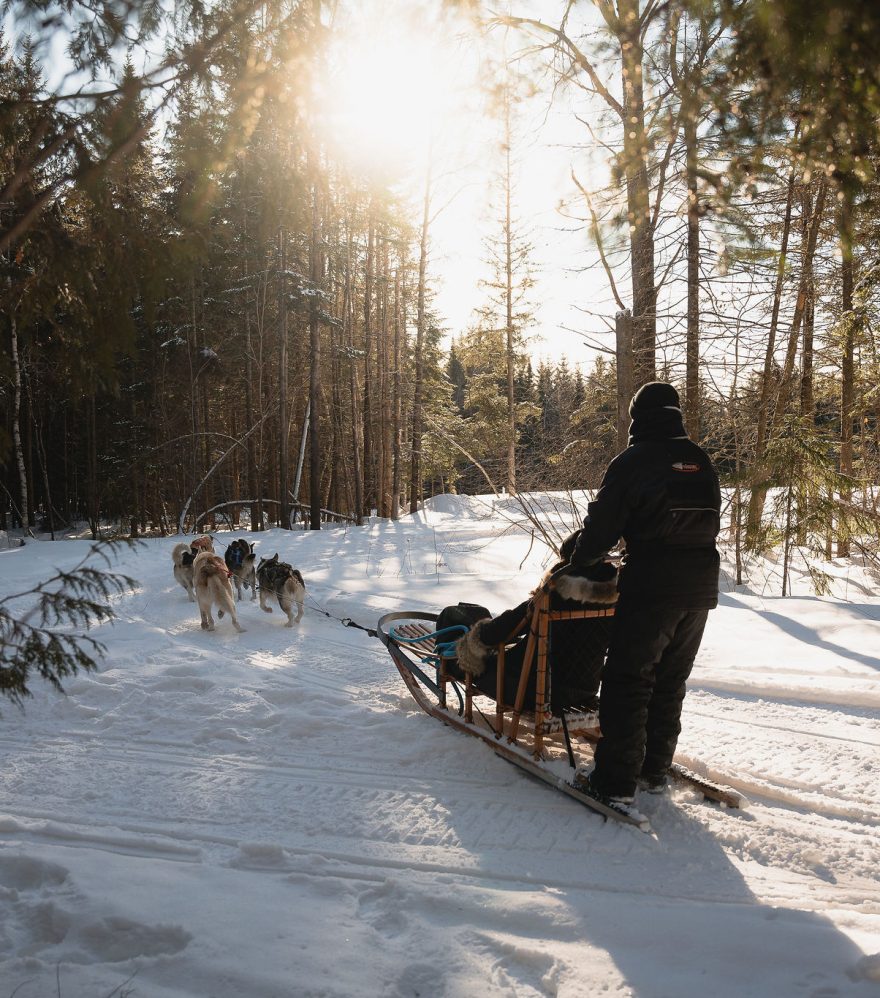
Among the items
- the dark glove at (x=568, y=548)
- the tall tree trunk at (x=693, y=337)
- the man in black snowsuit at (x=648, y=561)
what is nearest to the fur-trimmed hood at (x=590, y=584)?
the man in black snowsuit at (x=648, y=561)

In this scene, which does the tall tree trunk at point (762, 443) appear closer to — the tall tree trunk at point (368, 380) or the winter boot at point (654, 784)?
the winter boot at point (654, 784)

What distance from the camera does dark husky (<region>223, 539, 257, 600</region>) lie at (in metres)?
9.73

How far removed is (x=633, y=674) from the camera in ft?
10.9

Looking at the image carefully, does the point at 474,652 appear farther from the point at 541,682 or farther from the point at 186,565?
the point at 186,565

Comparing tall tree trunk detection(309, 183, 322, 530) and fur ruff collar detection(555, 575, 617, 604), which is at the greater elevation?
tall tree trunk detection(309, 183, 322, 530)

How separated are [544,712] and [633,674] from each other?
2.08 feet

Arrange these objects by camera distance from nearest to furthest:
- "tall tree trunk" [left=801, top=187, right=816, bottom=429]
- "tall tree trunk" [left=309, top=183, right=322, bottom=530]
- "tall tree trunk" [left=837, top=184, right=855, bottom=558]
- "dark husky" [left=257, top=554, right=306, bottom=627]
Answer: "dark husky" [left=257, top=554, right=306, bottom=627] < "tall tree trunk" [left=837, top=184, right=855, bottom=558] < "tall tree trunk" [left=801, top=187, right=816, bottom=429] < "tall tree trunk" [left=309, top=183, right=322, bottom=530]

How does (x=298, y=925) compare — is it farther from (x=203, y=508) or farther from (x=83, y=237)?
(x=203, y=508)

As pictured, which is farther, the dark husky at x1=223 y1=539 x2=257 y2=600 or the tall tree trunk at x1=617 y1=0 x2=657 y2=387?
the dark husky at x1=223 y1=539 x2=257 y2=600

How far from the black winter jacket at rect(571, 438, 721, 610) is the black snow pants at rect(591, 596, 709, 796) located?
10cm

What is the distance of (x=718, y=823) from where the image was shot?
10.8 ft

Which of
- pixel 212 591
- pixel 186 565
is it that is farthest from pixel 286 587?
pixel 186 565

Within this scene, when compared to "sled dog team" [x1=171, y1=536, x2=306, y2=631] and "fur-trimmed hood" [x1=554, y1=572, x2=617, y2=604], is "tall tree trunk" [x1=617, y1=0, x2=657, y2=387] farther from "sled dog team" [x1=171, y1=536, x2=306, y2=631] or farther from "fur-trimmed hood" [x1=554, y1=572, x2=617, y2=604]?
"sled dog team" [x1=171, y1=536, x2=306, y2=631]

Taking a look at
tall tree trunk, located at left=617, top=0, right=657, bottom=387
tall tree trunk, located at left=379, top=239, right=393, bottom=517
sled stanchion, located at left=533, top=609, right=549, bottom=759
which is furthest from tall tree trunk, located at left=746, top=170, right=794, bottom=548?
tall tree trunk, located at left=379, top=239, right=393, bottom=517
